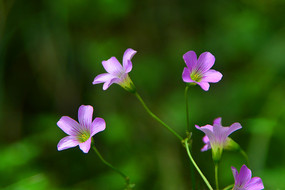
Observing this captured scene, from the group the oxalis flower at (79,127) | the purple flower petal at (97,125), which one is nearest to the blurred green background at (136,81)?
the oxalis flower at (79,127)

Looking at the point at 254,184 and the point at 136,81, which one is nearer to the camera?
the point at 254,184

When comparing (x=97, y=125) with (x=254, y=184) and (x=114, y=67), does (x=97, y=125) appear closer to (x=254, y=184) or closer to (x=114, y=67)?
(x=114, y=67)

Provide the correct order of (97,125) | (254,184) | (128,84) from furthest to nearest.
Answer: (128,84), (97,125), (254,184)

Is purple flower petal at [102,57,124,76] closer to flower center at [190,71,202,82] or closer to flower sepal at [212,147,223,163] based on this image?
flower center at [190,71,202,82]

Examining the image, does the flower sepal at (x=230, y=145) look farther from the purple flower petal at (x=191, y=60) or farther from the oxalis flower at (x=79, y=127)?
the oxalis flower at (x=79, y=127)

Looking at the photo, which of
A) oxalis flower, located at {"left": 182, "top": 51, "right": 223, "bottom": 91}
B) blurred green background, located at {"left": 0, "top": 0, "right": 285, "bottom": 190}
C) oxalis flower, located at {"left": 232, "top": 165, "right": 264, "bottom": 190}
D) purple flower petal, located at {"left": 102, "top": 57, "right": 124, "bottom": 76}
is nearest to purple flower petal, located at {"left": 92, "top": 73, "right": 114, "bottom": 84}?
purple flower petal, located at {"left": 102, "top": 57, "right": 124, "bottom": 76}

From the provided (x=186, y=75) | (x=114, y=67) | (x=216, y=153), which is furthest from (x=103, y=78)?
(x=216, y=153)
